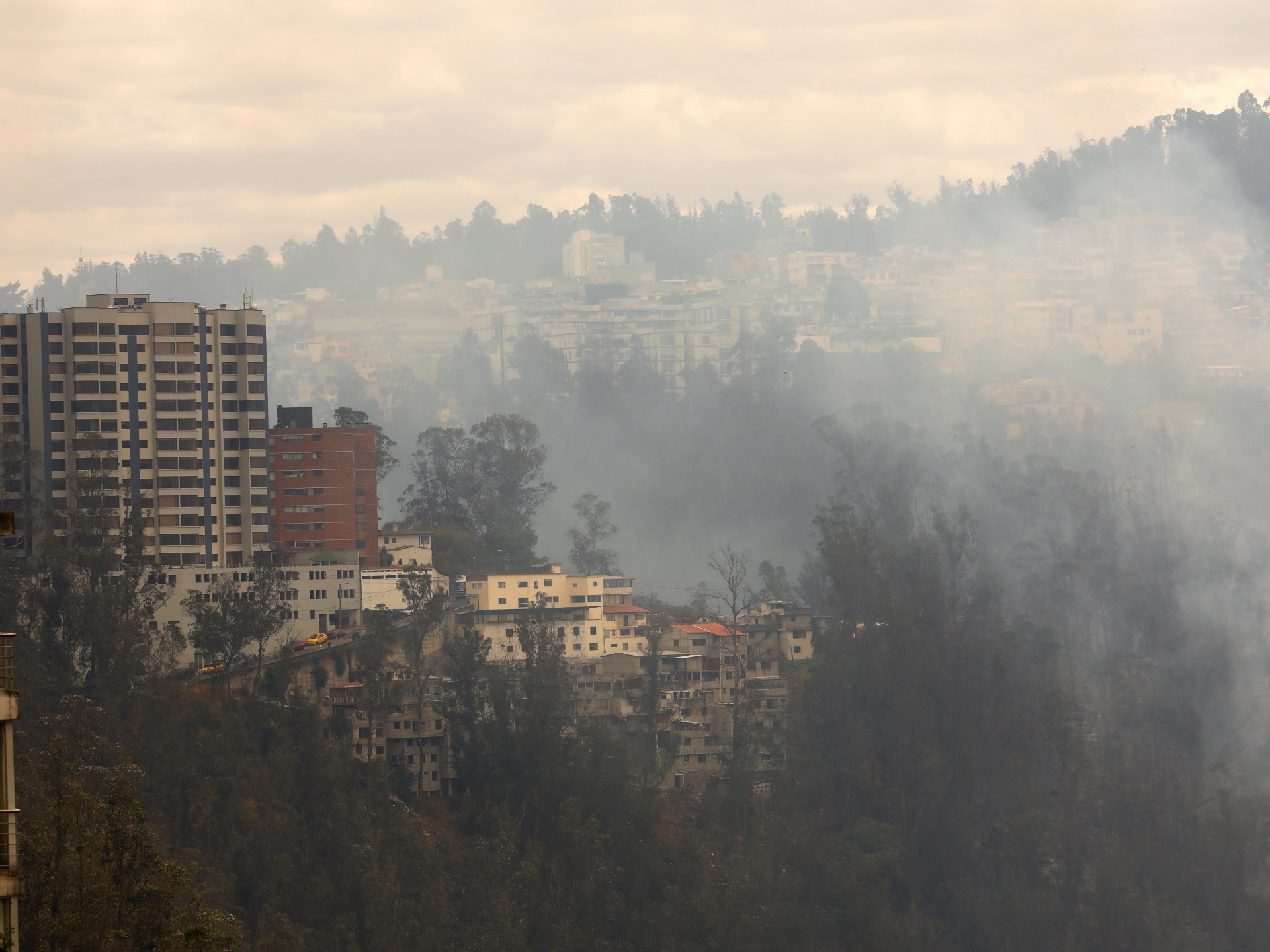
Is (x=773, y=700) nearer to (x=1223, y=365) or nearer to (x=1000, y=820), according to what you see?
(x=1000, y=820)

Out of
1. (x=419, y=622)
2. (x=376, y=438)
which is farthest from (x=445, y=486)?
(x=419, y=622)

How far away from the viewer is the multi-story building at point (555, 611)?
44.5 meters

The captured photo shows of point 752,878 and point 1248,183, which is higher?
point 1248,183

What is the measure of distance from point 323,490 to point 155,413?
5203mm

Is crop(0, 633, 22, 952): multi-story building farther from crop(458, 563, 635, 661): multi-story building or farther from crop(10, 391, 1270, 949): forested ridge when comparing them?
crop(458, 563, 635, 661): multi-story building

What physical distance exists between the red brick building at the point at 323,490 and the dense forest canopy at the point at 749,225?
6878 centimetres

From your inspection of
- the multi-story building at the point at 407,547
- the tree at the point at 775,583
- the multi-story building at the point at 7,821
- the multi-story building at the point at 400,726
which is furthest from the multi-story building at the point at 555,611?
the multi-story building at the point at 7,821

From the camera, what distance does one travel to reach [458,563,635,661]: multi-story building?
44.5 meters

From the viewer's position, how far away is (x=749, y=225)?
130500mm

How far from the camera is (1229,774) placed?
1976 inches

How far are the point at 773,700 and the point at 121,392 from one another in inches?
687

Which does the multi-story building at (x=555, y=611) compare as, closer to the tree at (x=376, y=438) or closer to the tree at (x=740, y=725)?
the tree at (x=740, y=725)

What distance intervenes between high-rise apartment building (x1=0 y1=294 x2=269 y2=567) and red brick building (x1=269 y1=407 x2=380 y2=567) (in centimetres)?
178

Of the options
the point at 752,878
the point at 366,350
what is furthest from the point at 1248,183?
the point at 752,878
